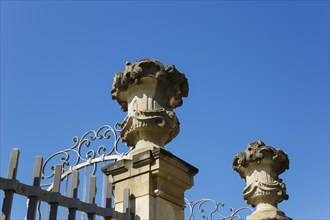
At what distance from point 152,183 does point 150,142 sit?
553 mm

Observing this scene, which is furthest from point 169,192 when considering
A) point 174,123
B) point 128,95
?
point 128,95

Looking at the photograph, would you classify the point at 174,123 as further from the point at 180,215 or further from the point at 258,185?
the point at 258,185

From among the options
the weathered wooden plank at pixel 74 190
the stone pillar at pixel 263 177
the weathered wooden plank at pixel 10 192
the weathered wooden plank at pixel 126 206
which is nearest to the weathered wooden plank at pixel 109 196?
the weathered wooden plank at pixel 126 206

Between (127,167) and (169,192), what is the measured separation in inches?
20.3

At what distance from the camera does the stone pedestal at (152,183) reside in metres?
4.92

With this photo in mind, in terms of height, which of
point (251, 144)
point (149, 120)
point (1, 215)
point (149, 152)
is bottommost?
point (1, 215)

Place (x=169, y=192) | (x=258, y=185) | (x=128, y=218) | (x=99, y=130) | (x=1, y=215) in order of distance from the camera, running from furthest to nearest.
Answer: (x=99, y=130) → (x=258, y=185) → (x=169, y=192) → (x=128, y=218) → (x=1, y=215)

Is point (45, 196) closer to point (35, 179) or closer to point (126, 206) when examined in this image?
point (35, 179)

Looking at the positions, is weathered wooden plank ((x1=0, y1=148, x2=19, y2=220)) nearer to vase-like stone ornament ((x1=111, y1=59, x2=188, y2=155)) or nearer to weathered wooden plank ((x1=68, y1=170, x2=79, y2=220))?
weathered wooden plank ((x1=68, y1=170, x2=79, y2=220))

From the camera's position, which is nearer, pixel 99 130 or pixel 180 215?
pixel 180 215

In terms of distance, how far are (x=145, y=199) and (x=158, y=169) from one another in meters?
0.33

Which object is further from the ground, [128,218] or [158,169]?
[158,169]

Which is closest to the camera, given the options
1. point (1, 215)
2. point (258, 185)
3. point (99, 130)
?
point (1, 215)

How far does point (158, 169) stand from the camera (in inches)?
197
